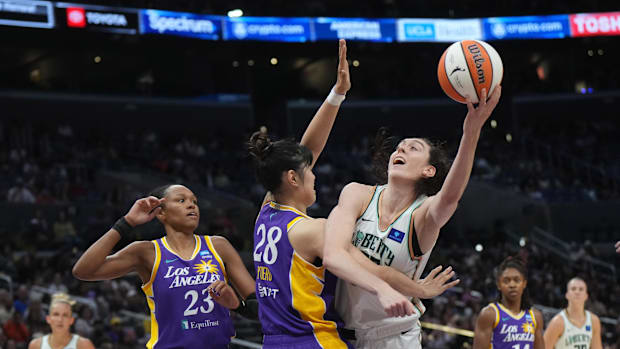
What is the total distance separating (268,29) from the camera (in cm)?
2328

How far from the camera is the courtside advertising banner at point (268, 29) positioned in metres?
22.8

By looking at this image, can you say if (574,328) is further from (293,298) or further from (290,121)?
(290,121)

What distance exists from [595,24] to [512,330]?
799 inches

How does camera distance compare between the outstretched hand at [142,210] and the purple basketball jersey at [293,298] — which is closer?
the purple basketball jersey at [293,298]

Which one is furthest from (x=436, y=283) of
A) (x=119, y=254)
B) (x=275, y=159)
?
(x=119, y=254)

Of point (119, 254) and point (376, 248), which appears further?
point (119, 254)

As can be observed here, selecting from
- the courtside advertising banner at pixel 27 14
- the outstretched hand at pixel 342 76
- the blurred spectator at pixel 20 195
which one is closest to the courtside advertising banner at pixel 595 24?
the courtside advertising banner at pixel 27 14

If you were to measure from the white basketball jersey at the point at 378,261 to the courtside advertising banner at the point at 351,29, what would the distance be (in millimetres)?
20052

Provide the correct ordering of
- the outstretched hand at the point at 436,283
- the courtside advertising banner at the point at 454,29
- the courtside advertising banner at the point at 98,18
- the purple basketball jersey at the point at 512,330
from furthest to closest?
the courtside advertising banner at the point at 454,29 < the courtside advertising banner at the point at 98,18 < the purple basketball jersey at the point at 512,330 < the outstretched hand at the point at 436,283

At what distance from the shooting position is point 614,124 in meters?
29.2

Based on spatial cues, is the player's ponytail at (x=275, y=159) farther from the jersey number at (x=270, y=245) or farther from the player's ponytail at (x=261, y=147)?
the jersey number at (x=270, y=245)

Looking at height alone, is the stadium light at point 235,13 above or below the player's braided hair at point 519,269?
above

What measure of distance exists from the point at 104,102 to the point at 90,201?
26.2 feet

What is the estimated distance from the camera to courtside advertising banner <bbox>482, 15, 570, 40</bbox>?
82.2 ft
